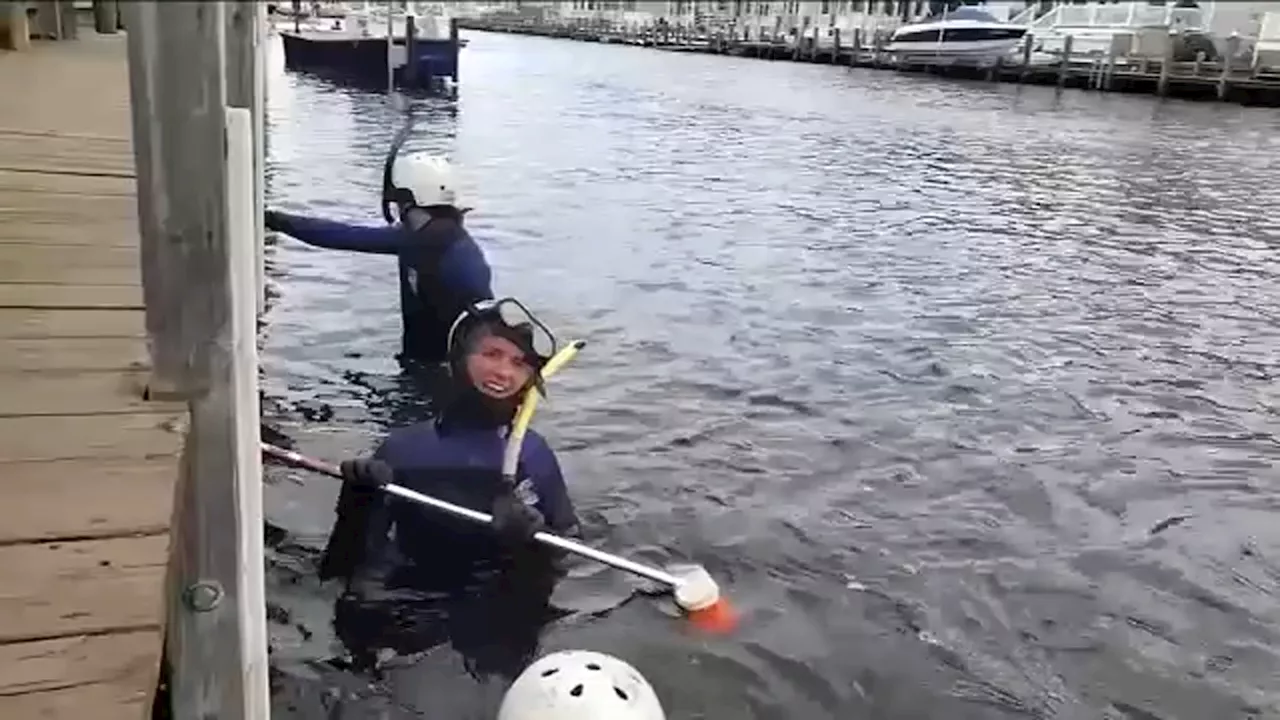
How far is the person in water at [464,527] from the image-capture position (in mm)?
4719

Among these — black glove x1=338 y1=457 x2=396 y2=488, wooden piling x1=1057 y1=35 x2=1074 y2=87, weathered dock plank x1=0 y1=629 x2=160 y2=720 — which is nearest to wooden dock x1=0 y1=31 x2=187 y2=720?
weathered dock plank x1=0 y1=629 x2=160 y2=720

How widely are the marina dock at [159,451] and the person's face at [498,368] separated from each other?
165cm

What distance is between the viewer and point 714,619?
5199mm

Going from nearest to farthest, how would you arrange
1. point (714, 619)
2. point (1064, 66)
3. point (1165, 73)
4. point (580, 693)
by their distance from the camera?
point (580, 693), point (714, 619), point (1165, 73), point (1064, 66)

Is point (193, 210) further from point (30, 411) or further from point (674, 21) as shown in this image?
point (674, 21)

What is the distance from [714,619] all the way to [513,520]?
1.08 meters

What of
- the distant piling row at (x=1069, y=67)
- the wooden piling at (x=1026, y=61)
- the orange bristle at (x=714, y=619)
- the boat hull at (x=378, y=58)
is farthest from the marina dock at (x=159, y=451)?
the wooden piling at (x=1026, y=61)

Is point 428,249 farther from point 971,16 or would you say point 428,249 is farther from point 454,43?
point 971,16

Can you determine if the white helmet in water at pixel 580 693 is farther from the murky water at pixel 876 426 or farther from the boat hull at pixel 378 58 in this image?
the boat hull at pixel 378 58

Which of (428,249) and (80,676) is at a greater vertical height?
(80,676)

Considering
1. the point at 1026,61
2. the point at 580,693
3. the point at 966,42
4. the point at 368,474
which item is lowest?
the point at 580,693

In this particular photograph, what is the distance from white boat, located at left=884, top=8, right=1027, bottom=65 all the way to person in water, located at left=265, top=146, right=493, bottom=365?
138 feet

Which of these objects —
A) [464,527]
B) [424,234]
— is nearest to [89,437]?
[464,527]

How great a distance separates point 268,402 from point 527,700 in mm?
4398
